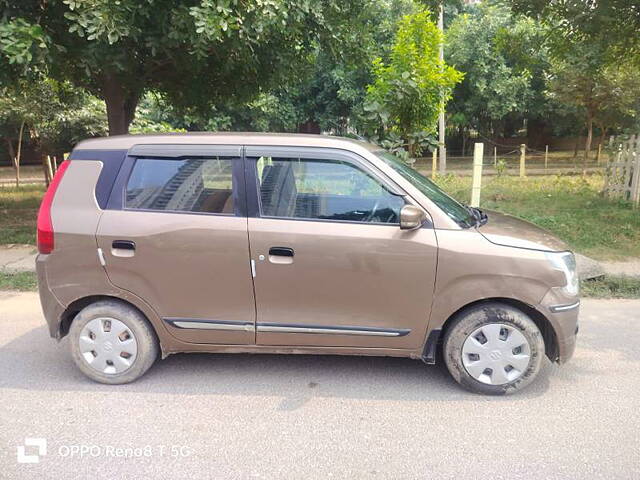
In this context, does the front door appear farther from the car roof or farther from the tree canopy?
the tree canopy

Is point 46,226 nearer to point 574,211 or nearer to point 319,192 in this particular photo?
point 319,192

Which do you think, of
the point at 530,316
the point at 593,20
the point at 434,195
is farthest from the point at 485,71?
the point at 530,316

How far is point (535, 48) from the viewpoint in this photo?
898 cm

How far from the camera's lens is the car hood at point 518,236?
3.37 m

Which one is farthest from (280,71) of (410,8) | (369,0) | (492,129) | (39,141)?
(492,129)

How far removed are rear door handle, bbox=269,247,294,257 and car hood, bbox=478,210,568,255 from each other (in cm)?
135

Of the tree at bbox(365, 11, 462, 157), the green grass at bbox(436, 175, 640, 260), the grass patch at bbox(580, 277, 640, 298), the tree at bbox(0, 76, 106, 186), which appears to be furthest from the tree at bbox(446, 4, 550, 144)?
the grass patch at bbox(580, 277, 640, 298)

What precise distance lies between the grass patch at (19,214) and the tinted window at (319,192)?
6.72 m

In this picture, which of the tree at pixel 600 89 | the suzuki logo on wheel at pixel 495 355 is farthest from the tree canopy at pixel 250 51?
the tree at pixel 600 89

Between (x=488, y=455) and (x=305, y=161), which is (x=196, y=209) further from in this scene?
(x=488, y=455)

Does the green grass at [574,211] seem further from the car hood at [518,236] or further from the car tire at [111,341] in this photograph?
the car tire at [111,341]

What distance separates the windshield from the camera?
3518 mm

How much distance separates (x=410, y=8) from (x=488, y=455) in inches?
812

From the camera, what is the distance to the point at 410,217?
3.23m
